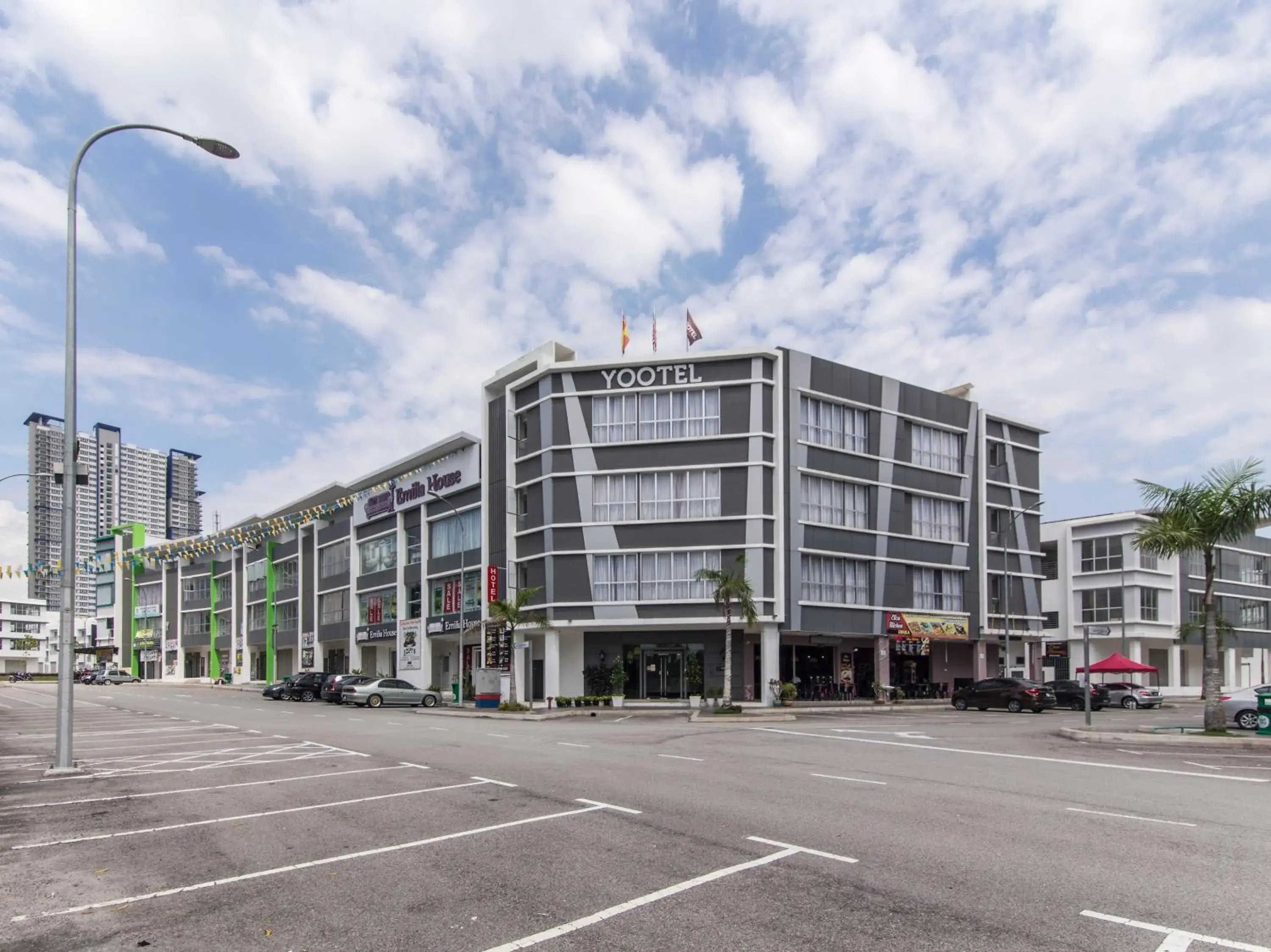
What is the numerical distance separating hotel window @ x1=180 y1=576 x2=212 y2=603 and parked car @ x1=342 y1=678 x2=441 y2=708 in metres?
53.3

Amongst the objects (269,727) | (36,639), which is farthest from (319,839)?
(36,639)

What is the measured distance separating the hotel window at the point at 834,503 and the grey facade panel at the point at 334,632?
3644 cm

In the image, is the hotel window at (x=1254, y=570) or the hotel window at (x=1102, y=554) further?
the hotel window at (x=1254, y=570)

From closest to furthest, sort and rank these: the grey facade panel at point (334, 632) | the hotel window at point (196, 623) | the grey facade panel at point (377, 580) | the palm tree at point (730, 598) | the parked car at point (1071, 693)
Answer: the palm tree at point (730, 598), the parked car at point (1071, 693), the grey facade panel at point (377, 580), the grey facade panel at point (334, 632), the hotel window at point (196, 623)

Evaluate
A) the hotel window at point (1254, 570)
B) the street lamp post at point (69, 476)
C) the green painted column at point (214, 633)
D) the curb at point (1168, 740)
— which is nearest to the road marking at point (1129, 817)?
the curb at point (1168, 740)

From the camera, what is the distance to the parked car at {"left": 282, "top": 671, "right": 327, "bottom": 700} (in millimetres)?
52906

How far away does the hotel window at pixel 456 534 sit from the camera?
5244 cm

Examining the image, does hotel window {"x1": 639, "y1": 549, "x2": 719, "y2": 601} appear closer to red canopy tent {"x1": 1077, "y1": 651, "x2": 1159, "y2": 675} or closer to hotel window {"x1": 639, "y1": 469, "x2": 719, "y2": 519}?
hotel window {"x1": 639, "y1": 469, "x2": 719, "y2": 519}

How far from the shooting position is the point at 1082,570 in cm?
6581

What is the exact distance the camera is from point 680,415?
45219 millimetres

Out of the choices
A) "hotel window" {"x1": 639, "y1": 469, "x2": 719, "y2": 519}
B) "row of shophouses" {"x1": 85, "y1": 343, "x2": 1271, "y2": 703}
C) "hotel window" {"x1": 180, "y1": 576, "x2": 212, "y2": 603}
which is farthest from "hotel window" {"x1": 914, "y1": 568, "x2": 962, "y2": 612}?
"hotel window" {"x1": 180, "y1": 576, "x2": 212, "y2": 603}

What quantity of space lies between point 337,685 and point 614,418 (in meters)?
19.0

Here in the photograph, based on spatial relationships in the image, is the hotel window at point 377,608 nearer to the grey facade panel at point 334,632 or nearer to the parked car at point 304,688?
the grey facade panel at point 334,632

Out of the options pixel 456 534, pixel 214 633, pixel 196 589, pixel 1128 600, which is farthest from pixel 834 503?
pixel 196 589
